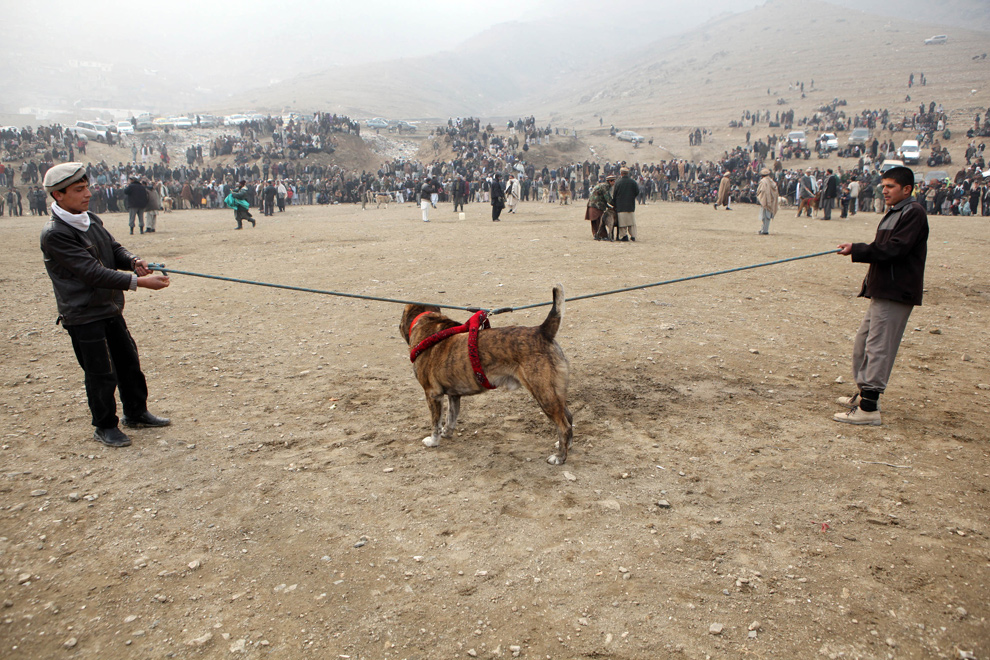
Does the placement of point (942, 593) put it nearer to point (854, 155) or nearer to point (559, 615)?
point (559, 615)

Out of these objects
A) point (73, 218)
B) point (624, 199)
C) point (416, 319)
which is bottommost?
point (416, 319)

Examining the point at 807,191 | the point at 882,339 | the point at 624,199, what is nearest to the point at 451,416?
the point at 882,339

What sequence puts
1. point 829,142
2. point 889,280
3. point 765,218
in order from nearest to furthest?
point 889,280
point 765,218
point 829,142

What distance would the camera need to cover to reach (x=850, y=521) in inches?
134

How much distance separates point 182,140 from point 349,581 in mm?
54170

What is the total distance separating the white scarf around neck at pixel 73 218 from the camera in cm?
412

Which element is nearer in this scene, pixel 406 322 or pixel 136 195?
pixel 406 322

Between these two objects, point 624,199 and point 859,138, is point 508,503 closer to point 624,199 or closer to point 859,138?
point 624,199

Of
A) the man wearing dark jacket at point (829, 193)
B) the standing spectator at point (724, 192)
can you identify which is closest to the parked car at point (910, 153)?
the standing spectator at point (724, 192)

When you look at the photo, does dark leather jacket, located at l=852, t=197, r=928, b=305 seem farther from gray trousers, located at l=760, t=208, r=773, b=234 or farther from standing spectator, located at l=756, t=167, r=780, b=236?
gray trousers, located at l=760, t=208, r=773, b=234

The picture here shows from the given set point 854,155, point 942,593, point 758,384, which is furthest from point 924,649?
point 854,155

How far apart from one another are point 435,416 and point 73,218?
2.88 metres

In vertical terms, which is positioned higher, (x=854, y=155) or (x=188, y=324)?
(x=854, y=155)

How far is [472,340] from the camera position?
405cm
